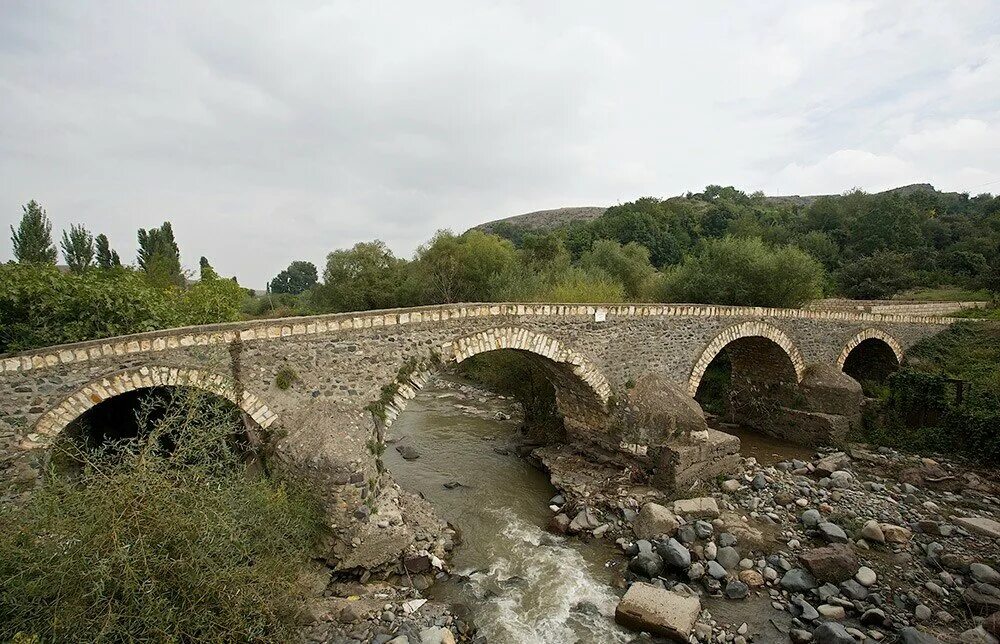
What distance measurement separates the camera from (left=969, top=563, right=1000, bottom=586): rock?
8.38 m

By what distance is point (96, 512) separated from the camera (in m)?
4.66

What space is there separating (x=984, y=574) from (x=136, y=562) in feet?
43.2

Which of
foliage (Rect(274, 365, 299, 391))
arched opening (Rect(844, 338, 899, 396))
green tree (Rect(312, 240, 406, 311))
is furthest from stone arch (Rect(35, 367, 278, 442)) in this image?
green tree (Rect(312, 240, 406, 311))

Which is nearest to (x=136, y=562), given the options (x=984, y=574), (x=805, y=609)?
(x=805, y=609)

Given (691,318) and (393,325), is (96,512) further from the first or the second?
(691,318)

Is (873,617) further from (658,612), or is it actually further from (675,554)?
(658,612)

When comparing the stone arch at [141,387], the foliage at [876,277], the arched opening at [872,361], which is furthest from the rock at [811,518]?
the foliage at [876,277]

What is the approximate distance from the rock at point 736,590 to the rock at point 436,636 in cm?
495

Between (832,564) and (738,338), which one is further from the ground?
(738,338)

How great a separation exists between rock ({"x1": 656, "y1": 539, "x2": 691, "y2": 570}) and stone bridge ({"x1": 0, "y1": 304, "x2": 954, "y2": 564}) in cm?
354

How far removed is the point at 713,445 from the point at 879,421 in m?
8.67

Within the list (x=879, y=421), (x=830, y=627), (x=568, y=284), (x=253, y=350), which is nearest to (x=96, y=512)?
(x=253, y=350)

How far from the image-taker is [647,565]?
901cm

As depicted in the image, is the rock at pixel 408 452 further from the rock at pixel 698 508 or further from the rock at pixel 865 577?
the rock at pixel 865 577
